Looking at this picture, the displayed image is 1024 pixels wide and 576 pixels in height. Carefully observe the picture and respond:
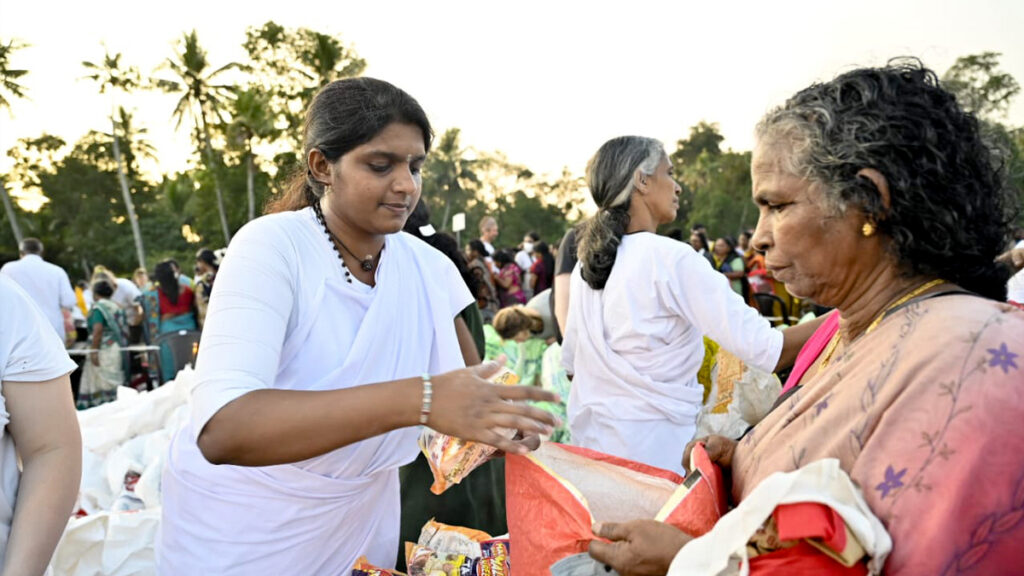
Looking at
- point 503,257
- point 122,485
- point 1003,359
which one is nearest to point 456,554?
point 1003,359

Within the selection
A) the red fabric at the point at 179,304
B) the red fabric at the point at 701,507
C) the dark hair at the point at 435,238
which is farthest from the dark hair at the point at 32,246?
the red fabric at the point at 701,507

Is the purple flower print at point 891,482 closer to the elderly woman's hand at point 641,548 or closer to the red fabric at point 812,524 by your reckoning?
the red fabric at point 812,524

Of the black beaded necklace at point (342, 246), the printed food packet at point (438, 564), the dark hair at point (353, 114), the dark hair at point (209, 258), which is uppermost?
the dark hair at point (353, 114)

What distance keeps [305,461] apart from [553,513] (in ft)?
2.20

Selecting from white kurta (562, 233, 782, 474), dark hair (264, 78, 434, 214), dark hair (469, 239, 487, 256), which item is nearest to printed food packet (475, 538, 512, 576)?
dark hair (264, 78, 434, 214)

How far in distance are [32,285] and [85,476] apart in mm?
5869

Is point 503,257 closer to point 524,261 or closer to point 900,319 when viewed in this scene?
point 524,261

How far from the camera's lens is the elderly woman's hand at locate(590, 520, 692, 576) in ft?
4.39

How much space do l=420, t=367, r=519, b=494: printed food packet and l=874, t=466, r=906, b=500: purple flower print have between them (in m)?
Result: 0.67

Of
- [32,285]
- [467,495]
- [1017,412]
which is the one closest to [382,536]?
[467,495]

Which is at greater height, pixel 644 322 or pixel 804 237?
pixel 804 237

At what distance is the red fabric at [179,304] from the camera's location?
9531mm

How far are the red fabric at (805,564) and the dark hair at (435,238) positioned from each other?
2.43 metres

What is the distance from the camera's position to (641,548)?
134 centimetres
